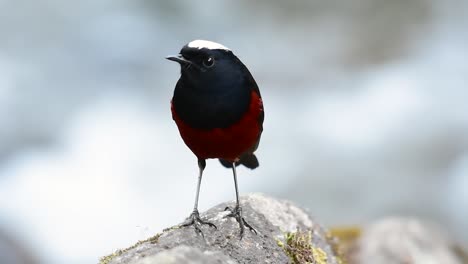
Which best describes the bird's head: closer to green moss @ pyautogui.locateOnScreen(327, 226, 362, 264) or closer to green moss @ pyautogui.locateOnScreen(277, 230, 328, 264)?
green moss @ pyautogui.locateOnScreen(277, 230, 328, 264)

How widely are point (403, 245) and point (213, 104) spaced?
3162 millimetres

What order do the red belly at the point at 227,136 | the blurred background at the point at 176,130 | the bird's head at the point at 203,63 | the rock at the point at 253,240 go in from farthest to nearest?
1. the blurred background at the point at 176,130
2. the red belly at the point at 227,136
3. the bird's head at the point at 203,63
4. the rock at the point at 253,240

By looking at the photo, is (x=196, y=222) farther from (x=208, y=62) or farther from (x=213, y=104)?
(x=208, y=62)

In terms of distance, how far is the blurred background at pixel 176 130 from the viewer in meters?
13.7

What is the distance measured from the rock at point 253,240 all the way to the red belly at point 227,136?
42cm

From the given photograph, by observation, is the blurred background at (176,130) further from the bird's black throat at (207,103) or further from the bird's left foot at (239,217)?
the bird's black throat at (207,103)

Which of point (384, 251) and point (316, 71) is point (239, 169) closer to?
point (316, 71)

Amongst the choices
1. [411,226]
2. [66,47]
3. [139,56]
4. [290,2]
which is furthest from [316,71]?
[411,226]

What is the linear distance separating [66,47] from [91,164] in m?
4.54

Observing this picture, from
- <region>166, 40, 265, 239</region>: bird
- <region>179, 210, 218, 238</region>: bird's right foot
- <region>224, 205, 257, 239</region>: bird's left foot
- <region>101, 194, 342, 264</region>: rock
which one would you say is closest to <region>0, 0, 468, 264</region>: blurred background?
<region>101, 194, 342, 264</region>: rock

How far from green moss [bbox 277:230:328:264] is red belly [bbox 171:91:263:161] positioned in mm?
699

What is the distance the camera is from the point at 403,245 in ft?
23.5

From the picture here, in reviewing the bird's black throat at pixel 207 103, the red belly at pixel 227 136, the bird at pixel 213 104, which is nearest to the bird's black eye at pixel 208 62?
the bird at pixel 213 104

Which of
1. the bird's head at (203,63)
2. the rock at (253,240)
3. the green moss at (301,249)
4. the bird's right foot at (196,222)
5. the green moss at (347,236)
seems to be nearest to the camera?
the rock at (253,240)
